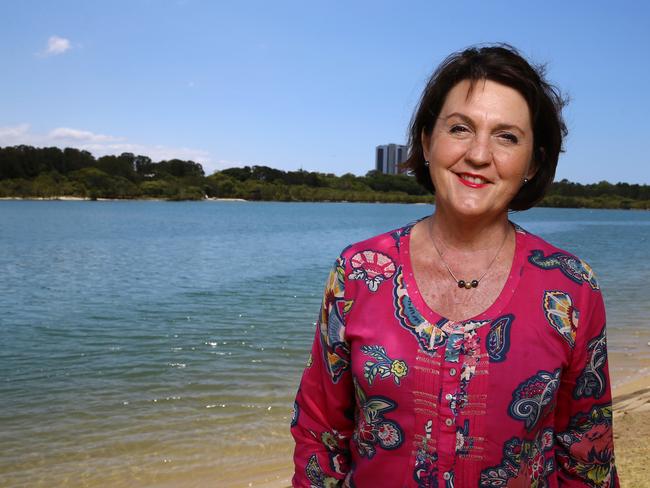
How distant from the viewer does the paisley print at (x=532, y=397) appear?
164 cm

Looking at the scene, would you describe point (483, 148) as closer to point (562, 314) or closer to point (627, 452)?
point (562, 314)

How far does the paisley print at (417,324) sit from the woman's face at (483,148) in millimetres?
275

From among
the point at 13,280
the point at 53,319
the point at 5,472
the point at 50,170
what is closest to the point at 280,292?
the point at 53,319

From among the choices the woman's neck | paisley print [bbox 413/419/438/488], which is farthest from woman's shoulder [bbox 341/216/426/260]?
paisley print [bbox 413/419/438/488]

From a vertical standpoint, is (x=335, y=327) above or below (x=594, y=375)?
above

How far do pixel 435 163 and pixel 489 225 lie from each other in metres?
0.23

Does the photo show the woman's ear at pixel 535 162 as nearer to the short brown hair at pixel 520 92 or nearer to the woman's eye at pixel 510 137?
the short brown hair at pixel 520 92

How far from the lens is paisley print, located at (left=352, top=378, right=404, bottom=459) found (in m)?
1.70

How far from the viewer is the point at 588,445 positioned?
1773 mm

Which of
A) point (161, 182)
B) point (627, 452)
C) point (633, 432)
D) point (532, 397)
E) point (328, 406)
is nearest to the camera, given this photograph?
point (532, 397)

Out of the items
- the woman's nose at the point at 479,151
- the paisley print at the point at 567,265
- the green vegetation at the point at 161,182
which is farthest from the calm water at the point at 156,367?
the green vegetation at the point at 161,182

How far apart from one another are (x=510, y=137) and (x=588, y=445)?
0.86 m

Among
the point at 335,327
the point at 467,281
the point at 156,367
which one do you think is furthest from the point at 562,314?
the point at 156,367

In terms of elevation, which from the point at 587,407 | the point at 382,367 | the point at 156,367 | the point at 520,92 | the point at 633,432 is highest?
the point at 520,92
